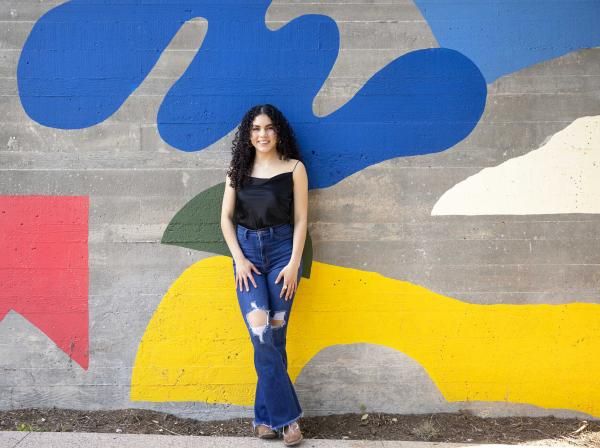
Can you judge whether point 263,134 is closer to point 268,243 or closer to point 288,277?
point 268,243

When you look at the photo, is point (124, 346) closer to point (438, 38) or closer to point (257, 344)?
point (257, 344)

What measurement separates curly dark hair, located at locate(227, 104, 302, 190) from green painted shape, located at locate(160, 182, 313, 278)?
0.29 metres

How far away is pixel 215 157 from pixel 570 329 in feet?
8.75

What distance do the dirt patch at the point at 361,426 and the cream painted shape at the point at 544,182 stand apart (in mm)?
1419

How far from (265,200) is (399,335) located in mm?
1316

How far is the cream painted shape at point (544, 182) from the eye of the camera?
416cm

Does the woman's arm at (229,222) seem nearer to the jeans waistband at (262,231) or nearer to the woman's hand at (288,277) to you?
the jeans waistband at (262,231)

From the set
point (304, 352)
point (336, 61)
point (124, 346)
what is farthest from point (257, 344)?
point (336, 61)

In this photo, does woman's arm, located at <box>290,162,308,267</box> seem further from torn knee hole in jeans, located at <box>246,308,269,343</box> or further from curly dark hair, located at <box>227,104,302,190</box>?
torn knee hole in jeans, located at <box>246,308,269,343</box>

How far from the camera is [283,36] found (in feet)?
13.5

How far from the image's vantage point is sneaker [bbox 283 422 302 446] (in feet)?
12.4

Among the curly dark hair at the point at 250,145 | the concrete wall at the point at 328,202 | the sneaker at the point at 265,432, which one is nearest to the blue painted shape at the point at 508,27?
the concrete wall at the point at 328,202

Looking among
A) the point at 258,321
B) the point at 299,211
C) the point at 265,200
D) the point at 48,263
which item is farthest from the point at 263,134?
the point at 48,263

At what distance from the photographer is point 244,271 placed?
12.5 ft
